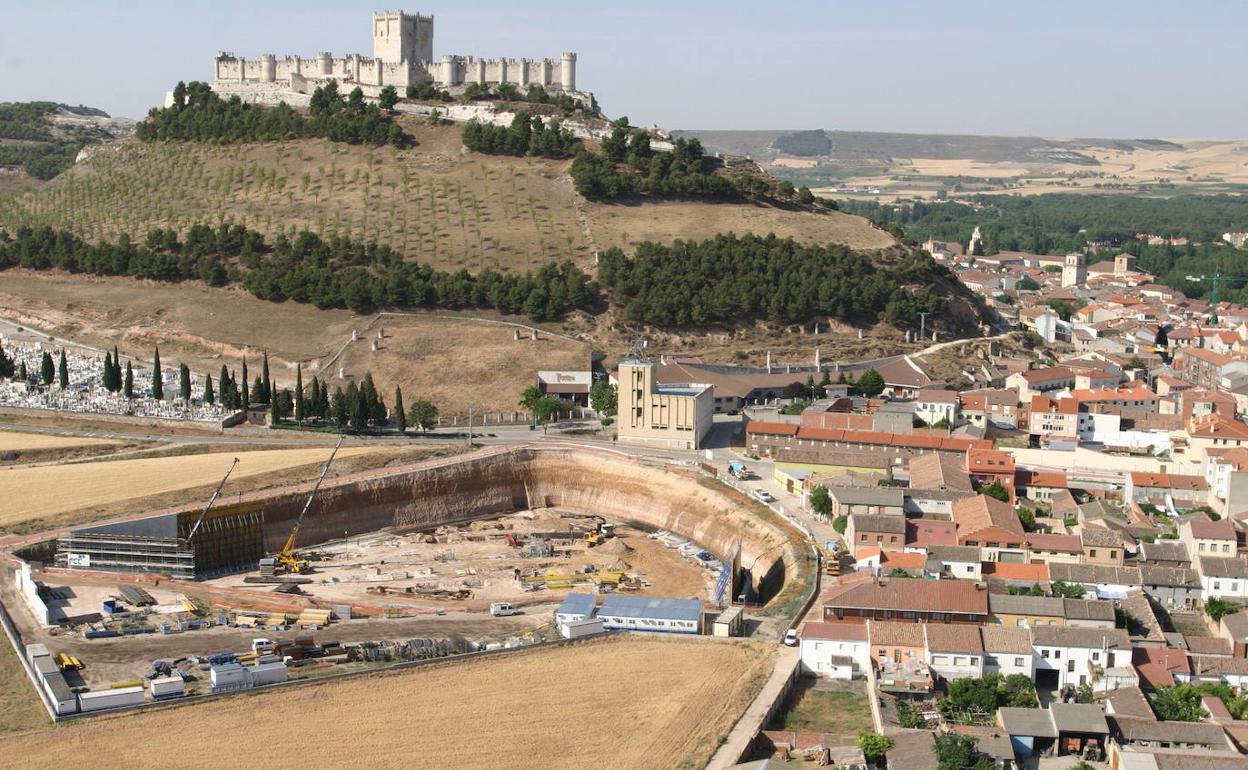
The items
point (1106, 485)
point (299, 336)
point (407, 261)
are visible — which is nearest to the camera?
point (1106, 485)

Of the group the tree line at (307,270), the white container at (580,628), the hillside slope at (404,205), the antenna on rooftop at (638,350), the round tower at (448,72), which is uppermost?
the round tower at (448,72)

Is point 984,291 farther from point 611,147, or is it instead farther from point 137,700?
point 137,700

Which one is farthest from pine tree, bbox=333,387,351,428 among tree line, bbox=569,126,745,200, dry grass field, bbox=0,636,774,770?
tree line, bbox=569,126,745,200

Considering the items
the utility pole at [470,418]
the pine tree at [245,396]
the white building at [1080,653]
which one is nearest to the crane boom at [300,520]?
the utility pole at [470,418]

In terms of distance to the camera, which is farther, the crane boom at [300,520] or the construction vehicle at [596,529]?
the construction vehicle at [596,529]

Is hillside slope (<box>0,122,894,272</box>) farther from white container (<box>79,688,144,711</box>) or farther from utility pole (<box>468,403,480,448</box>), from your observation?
white container (<box>79,688,144,711</box>)

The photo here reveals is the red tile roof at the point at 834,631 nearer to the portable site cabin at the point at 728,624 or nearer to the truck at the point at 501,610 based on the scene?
the portable site cabin at the point at 728,624

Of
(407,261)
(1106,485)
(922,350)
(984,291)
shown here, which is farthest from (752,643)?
(984,291)
